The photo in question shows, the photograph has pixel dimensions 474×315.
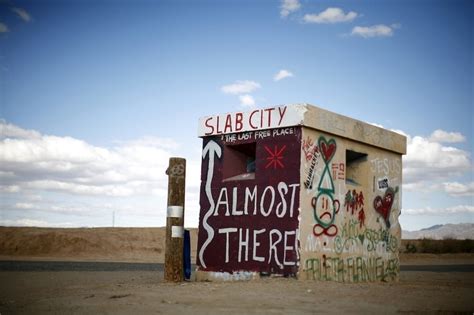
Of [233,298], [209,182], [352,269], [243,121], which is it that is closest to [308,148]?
[243,121]

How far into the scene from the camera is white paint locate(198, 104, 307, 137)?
39.6 ft

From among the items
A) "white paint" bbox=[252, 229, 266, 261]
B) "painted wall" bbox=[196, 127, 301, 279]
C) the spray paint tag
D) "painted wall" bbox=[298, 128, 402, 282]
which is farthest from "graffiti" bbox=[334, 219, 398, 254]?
"white paint" bbox=[252, 229, 266, 261]

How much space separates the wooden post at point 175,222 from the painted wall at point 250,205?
91 centimetres

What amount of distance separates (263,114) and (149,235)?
91.7 ft

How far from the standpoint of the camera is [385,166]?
48.5 feet

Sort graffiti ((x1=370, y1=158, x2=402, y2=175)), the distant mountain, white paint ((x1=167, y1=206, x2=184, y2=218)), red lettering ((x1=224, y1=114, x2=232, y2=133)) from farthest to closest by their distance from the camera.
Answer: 1. the distant mountain
2. graffiti ((x1=370, y1=158, x2=402, y2=175))
3. red lettering ((x1=224, y1=114, x2=232, y2=133))
4. white paint ((x1=167, y1=206, x2=184, y2=218))

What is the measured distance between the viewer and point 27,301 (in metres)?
9.65

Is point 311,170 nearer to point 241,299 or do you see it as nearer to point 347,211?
point 347,211

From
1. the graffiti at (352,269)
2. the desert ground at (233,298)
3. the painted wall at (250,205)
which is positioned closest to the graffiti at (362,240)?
the graffiti at (352,269)

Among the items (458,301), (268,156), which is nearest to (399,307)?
(458,301)

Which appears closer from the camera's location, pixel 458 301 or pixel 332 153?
pixel 458 301

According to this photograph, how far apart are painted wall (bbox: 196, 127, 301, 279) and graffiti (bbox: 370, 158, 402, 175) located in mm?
3055

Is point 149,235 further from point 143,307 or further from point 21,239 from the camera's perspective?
point 143,307

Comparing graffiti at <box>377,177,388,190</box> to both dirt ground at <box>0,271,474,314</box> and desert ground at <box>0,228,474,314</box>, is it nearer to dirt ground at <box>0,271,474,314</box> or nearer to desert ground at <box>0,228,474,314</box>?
desert ground at <box>0,228,474,314</box>
